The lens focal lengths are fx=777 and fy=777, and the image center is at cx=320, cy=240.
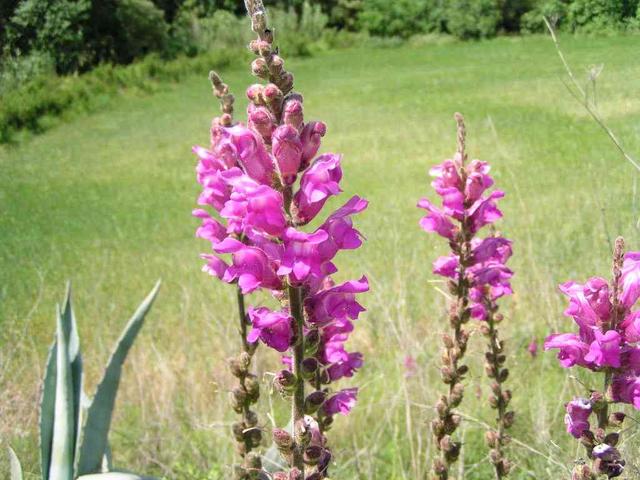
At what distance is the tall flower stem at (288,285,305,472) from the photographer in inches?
40.9

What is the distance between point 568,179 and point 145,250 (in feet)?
10.0

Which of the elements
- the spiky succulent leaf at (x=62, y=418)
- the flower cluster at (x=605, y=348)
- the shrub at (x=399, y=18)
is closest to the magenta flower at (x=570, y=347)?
the flower cluster at (x=605, y=348)

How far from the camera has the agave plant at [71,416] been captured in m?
1.95

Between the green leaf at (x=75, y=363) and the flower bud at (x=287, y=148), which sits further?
the green leaf at (x=75, y=363)

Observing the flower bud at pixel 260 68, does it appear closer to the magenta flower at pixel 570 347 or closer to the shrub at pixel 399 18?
the magenta flower at pixel 570 347

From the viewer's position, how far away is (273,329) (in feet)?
3.48

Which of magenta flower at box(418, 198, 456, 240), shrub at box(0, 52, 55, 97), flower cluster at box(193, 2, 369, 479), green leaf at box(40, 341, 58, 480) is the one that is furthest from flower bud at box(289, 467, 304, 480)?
shrub at box(0, 52, 55, 97)

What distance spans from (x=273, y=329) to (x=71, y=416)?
1135mm

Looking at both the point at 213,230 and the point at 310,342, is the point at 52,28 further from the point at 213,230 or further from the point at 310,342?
the point at 310,342

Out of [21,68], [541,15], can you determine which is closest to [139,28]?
[21,68]

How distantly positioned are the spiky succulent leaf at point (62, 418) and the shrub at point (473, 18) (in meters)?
2.99

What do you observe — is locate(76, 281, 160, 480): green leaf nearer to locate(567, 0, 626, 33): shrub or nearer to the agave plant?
the agave plant

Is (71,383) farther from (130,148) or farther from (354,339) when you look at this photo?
(130,148)

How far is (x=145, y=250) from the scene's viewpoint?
5770 millimetres
